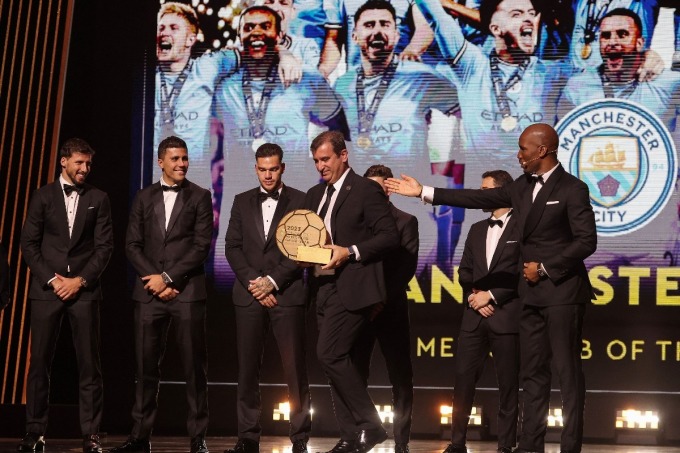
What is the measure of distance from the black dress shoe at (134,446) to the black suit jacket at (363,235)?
159 centimetres

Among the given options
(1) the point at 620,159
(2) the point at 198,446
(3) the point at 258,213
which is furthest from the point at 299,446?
(1) the point at 620,159

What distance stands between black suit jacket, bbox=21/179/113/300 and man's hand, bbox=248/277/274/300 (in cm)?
93

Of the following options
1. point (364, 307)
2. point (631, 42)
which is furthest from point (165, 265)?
point (631, 42)

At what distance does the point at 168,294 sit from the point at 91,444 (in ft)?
3.18

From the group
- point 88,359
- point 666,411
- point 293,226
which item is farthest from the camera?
point 666,411

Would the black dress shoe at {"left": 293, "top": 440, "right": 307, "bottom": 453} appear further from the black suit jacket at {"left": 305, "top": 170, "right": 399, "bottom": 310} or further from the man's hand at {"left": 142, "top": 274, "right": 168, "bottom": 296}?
the man's hand at {"left": 142, "top": 274, "right": 168, "bottom": 296}

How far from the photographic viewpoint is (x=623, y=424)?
7.37 metres

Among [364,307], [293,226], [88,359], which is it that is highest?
[293,226]

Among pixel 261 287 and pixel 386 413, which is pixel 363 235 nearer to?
pixel 261 287

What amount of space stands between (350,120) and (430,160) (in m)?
0.65

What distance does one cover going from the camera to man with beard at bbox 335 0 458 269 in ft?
25.0

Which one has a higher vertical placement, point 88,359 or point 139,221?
point 139,221

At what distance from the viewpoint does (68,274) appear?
6.31 m

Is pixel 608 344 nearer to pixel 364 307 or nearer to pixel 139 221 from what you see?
pixel 364 307
